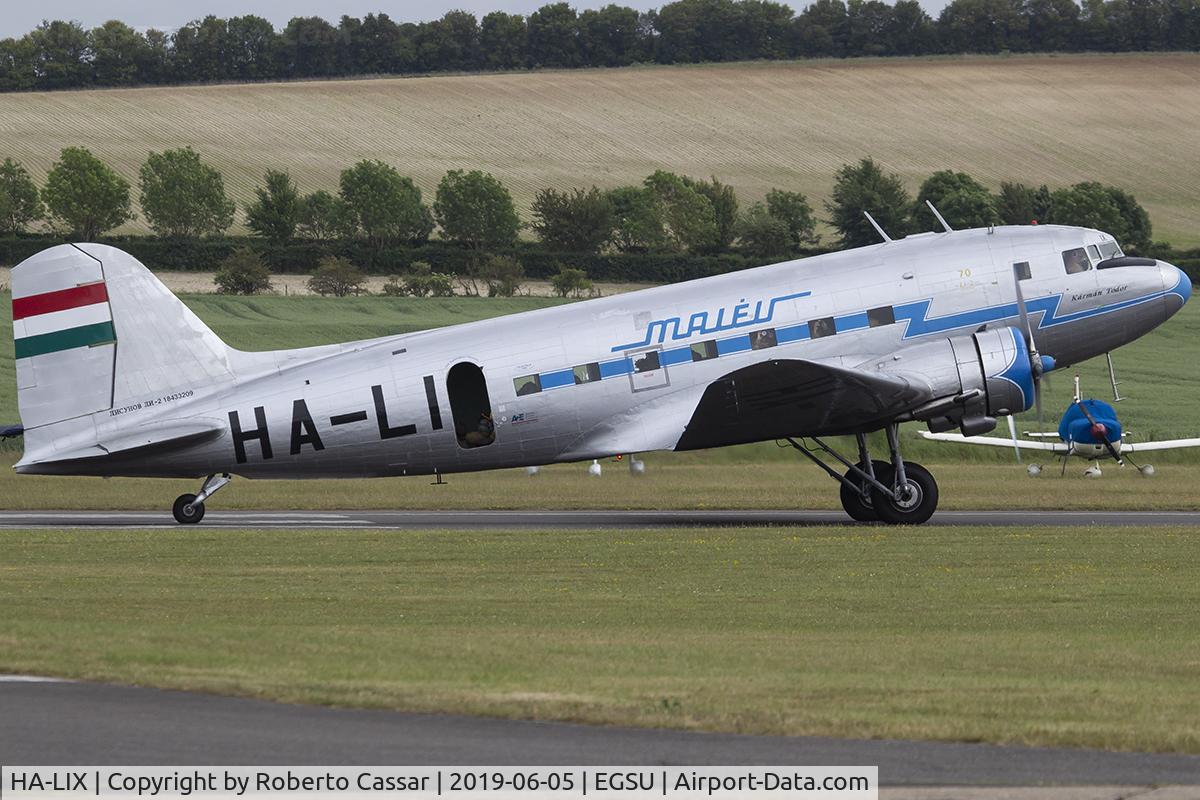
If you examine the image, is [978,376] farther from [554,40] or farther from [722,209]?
[554,40]

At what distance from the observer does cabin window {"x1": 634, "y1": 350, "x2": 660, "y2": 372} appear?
26.8 m

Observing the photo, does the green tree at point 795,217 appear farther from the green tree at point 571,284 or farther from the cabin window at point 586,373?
the cabin window at point 586,373

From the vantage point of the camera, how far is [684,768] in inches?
372

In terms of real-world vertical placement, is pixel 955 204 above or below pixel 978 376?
below

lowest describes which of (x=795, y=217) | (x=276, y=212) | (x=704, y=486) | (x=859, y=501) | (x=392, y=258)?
(x=392, y=258)

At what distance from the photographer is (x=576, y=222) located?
9831cm

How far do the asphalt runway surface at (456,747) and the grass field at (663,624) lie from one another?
382 millimetres

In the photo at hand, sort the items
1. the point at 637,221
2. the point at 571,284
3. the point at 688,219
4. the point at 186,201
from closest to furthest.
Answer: the point at 571,284
the point at 688,219
the point at 186,201
the point at 637,221

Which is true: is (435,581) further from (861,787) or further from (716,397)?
(861,787)

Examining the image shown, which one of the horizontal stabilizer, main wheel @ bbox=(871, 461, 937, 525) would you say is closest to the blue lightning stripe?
main wheel @ bbox=(871, 461, 937, 525)

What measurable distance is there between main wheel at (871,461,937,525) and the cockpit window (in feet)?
14.1

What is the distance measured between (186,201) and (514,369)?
76632mm

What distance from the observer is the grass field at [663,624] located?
37.6 feet

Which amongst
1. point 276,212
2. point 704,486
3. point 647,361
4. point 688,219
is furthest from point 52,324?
point 276,212
